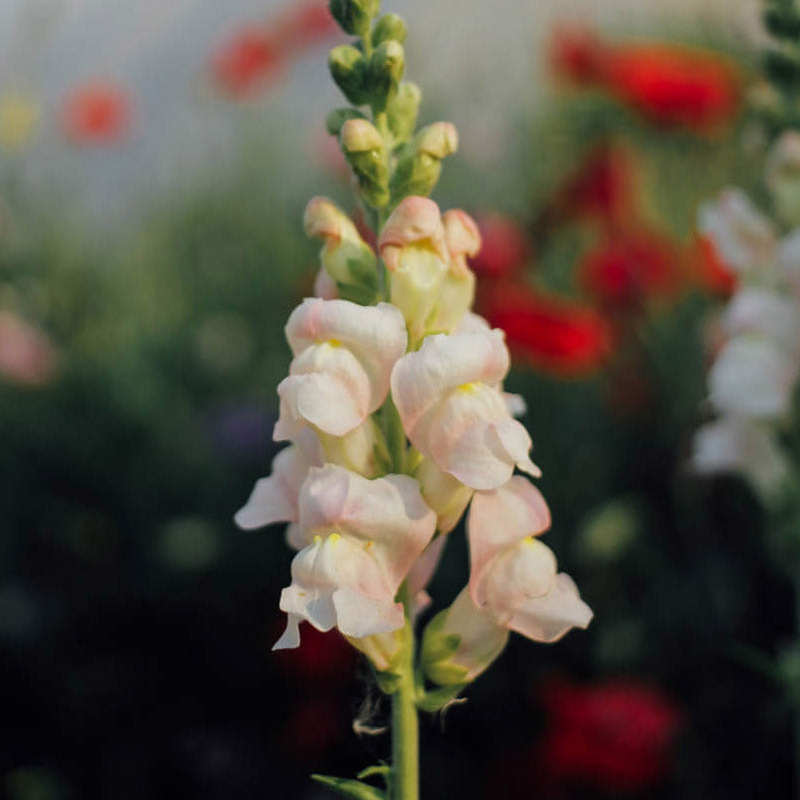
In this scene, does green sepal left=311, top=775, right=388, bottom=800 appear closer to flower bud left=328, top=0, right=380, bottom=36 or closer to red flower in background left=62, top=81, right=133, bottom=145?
flower bud left=328, top=0, right=380, bottom=36

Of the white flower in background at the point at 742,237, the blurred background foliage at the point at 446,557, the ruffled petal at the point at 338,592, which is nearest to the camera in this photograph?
the ruffled petal at the point at 338,592

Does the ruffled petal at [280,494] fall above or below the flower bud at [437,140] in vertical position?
below

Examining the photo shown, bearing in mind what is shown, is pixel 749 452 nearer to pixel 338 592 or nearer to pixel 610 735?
pixel 610 735

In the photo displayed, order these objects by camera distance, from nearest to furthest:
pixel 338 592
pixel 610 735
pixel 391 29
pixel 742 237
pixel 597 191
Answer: pixel 338 592 → pixel 391 29 → pixel 742 237 → pixel 610 735 → pixel 597 191

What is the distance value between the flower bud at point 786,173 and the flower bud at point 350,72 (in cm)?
80

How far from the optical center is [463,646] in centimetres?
93

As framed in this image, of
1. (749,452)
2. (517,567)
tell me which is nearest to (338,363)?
(517,567)

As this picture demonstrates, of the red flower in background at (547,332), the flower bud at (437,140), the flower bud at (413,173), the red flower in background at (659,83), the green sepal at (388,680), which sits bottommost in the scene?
the green sepal at (388,680)

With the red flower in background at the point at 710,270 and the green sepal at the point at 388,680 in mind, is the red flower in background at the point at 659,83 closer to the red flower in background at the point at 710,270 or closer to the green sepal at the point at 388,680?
the red flower in background at the point at 710,270

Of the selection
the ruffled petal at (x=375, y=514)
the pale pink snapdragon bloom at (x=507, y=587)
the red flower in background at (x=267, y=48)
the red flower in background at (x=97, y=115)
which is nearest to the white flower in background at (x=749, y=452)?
the pale pink snapdragon bloom at (x=507, y=587)

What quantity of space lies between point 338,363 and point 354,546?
0.46 feet

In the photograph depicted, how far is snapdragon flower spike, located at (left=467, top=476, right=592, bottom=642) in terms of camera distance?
2.92ft

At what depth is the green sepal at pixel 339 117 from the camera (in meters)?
0.93

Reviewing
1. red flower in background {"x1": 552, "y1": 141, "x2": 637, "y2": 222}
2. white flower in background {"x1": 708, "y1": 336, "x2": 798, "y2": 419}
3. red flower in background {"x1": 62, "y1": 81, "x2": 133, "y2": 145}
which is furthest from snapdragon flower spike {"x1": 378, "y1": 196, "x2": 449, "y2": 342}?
red flower in background {"x1": 62, "y1": 81, "x2": 133, "y2": 145}
